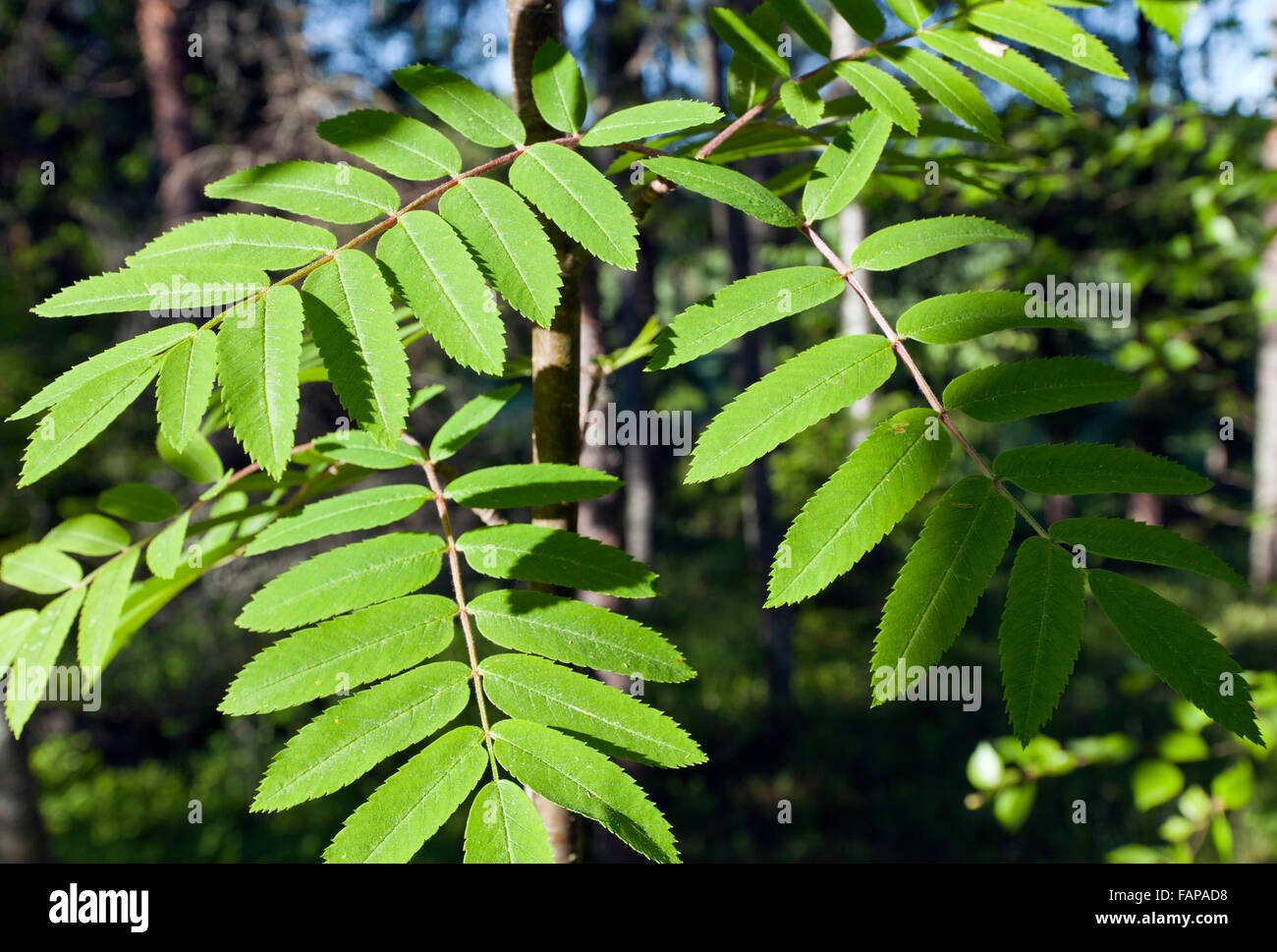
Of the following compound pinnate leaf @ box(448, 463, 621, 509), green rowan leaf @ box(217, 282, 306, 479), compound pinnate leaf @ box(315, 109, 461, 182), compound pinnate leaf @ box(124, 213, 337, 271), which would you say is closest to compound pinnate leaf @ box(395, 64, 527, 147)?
compound pinnate leaf @ box(315, 109, 461, 182)

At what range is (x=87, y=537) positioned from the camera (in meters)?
1.45

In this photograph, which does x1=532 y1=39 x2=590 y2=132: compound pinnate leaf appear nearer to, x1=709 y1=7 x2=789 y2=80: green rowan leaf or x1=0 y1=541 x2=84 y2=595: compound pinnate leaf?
x1=709 y1=7 x2=789 y2=80: green rowan leaf

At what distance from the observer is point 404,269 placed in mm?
969

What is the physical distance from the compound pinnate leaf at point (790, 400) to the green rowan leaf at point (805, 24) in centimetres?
52

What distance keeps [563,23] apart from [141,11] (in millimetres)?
10734

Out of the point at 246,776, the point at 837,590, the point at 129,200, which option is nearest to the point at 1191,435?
the point at 837,590

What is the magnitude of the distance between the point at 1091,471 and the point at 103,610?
1.43 metres

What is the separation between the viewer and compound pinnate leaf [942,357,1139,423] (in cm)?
100

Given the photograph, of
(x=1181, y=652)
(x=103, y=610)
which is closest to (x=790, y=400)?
(x=1181, y=652)

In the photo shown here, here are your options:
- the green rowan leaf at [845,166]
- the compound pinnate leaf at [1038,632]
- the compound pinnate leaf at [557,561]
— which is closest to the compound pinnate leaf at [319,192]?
the compound pinnate leaf at [557,561]

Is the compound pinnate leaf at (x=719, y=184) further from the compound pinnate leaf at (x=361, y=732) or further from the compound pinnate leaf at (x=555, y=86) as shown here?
the compound pinnate leaf at (x=361, y=732)

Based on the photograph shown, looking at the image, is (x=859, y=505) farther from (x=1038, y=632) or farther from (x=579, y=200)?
(x=579, y=200)

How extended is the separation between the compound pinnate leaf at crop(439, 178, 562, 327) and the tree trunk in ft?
0.45
